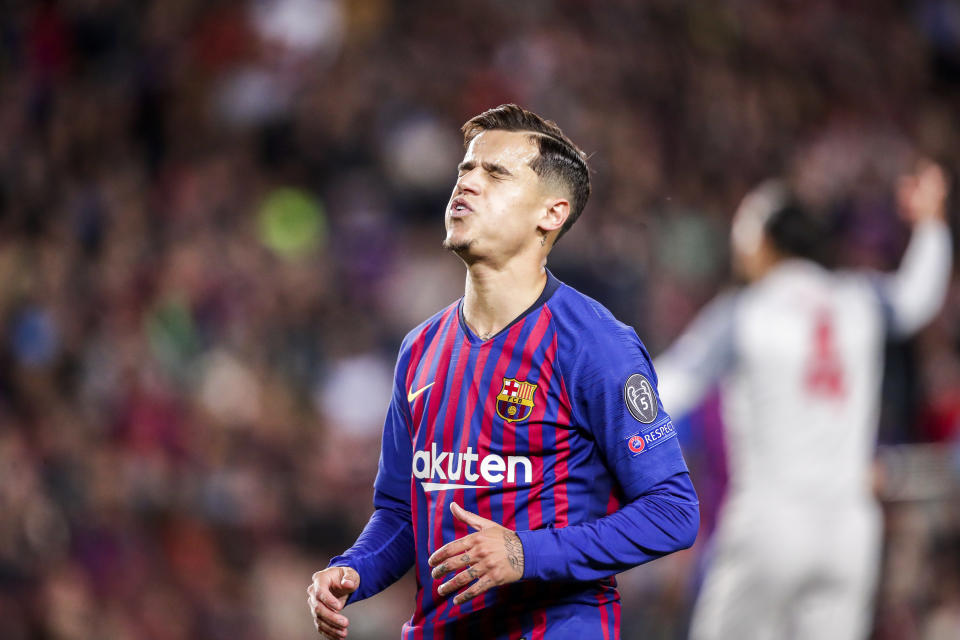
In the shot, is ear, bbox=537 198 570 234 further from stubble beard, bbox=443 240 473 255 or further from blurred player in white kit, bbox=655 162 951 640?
blurred player in white kit, bbox=655 162 951 640

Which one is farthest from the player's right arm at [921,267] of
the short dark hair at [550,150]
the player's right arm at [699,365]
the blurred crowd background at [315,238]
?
the short dark hair at [550,150]

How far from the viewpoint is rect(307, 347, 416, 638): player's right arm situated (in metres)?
2.86

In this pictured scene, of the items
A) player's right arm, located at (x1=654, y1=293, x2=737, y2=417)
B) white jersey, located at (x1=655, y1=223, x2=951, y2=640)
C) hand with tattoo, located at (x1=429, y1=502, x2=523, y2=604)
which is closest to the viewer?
hand with tattoo, located at (x1=429, y1=502, x2=523, y2=604)

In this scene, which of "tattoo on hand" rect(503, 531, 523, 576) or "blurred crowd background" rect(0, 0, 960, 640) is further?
"blurred crowd background" rect(0, 0, 960, 640)

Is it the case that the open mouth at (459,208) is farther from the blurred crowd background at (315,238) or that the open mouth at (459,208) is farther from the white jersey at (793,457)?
the blurred crowd background at (315,238)

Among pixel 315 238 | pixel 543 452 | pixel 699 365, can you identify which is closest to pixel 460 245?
pixel 543 452

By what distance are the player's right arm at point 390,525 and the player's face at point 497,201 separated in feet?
1.31

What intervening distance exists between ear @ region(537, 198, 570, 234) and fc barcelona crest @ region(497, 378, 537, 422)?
0.39 metres

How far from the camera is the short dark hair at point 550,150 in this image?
286 cm

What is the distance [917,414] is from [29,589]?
18.2ft

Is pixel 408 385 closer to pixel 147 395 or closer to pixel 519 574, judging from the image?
pixel 519 574

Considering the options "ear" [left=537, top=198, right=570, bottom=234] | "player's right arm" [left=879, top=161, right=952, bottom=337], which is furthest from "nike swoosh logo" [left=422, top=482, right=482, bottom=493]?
"player's right arm" [left=879, top=161, right=952, bottom=337]

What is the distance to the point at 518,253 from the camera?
2.85 m

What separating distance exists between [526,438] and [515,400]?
0.29ft
